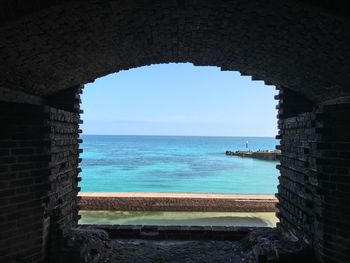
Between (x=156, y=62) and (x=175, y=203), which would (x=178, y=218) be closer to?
(x=175, y=203)

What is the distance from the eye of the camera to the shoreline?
18891mm

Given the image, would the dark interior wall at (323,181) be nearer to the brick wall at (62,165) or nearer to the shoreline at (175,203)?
the brick wall at (62,165)

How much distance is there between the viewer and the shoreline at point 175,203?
18.9 m

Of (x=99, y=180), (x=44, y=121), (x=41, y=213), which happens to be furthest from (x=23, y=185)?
(x=99, y=180)

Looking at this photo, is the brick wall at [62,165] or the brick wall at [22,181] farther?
the brick wall at [62,165]

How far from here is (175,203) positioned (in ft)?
62.2

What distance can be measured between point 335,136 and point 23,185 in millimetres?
4977

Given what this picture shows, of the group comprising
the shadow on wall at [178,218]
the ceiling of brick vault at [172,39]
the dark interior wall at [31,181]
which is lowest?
the shadow on wall at [178,218]

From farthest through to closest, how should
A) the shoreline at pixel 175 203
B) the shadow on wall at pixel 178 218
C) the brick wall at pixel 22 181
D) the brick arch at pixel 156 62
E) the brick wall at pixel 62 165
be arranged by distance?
the shoreline at pixel 175 203, the shadow on wall at pixel 178 218, the brick wall at pixel 62 165, the brick wall at pixel 22 181, the brick arch at pixel 156 62

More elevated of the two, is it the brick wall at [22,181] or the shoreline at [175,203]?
the brick wall at [22,181]

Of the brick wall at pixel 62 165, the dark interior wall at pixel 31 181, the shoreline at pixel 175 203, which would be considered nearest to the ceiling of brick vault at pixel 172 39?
the dark interior wall at pixel 31 181

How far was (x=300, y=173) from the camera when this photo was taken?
691 centimetres

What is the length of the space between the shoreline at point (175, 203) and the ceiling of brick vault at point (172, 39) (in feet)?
41.5

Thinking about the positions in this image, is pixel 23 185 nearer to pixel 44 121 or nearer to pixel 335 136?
pixel 44 121
